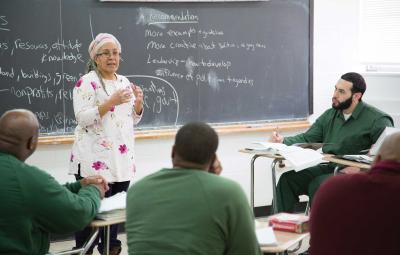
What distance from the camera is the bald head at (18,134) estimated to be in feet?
8.80

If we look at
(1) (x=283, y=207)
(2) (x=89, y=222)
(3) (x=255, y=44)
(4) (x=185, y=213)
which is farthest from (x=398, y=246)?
(3) (x=255, y=44)

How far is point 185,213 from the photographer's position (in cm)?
225

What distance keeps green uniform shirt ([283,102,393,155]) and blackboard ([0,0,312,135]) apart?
2.81 ft

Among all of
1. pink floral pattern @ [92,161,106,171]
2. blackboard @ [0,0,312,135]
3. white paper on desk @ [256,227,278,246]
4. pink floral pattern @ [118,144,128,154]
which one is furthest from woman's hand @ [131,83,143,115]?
white paper on desk @ [256,227,278,246]

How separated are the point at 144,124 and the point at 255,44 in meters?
1.30

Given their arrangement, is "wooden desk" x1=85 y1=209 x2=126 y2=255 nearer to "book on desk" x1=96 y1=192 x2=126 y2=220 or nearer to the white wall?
"book on desk" x1=96 y1=192 x2=126 y2=220

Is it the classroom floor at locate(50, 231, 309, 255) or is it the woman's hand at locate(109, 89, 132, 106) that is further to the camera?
the classroom floor at locate(50, 231, 309, 255)

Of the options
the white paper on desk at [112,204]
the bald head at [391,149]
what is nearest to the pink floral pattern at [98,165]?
the white paper on desk at [112,204]

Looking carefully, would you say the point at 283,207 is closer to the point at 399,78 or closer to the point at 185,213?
the point at 399,78

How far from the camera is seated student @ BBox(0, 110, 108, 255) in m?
2.57

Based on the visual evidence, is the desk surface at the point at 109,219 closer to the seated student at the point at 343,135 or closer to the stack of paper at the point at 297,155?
the stack of paper at the point at 297,155

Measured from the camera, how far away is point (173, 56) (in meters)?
5.33

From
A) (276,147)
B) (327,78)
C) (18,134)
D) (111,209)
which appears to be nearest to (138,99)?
(276,147)

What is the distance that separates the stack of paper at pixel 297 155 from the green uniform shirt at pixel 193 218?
205 centimetres
